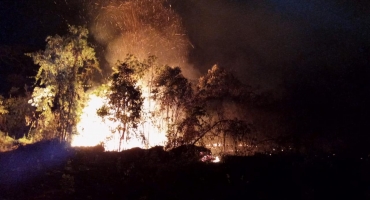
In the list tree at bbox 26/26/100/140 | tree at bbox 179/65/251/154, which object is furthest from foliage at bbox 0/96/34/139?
tree at bbox 179/65/251/154

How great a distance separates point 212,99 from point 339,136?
7.59m

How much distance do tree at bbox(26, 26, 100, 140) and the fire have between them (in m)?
0.77

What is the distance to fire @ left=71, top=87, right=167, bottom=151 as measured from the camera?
19.3 m

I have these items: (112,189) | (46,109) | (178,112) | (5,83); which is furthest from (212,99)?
(5,83)

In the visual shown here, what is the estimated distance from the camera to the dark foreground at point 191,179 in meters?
11.5

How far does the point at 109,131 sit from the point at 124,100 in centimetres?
216

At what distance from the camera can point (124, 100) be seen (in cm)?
1823

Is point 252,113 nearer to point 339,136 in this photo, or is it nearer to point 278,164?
point 339,136

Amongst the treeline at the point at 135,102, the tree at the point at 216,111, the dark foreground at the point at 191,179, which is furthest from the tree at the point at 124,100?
the dark foreground at the point at 191,179

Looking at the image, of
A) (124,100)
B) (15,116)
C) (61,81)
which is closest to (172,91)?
(124,100)

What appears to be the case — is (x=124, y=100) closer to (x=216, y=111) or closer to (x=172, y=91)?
(x=172, y=91)

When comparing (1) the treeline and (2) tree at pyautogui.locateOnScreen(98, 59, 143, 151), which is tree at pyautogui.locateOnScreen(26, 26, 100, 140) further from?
(2) tree at pyautogui.locateOnScreen(98, 59, 143, 151)

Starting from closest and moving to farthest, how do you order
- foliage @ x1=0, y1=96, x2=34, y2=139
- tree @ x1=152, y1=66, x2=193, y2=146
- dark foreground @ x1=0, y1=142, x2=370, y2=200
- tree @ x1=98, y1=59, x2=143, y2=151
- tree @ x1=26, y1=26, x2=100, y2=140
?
dark foreground @ x1=0, y1=142, x2=370, y2=200 < tree @ x1=98, y1=59, x2=143, y2=151 < tree @ x1=26, y1=26, x2=100, y2=140 < tree @ x1=152, y1=66, x2=193, y2=146 < foliage @ x1=0, y1=96, x2=34, y2=139

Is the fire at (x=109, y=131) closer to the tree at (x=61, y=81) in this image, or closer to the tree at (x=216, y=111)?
the tree at (x=61, y=81)
